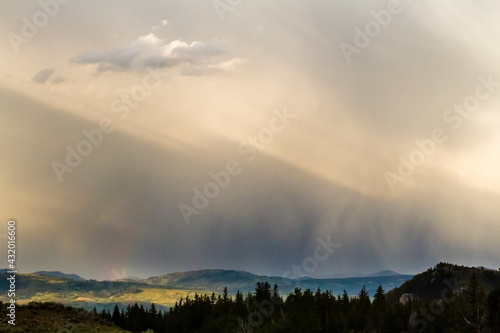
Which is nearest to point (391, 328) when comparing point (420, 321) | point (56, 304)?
point (420, 321)

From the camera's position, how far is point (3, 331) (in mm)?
92250

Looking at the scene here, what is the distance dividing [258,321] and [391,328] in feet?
163

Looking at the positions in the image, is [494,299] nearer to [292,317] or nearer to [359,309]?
[359,309]

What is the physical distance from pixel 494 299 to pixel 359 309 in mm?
50371

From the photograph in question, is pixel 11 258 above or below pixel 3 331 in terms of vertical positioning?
above

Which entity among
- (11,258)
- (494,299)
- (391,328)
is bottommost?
(391,328)

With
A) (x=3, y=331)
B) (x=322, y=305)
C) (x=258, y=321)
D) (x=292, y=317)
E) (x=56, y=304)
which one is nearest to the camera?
(x=3, y=331)

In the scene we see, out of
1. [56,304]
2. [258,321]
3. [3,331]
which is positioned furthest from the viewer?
[258,321]

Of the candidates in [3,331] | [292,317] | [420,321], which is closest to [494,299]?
[420,321]

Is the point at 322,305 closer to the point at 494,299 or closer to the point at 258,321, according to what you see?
the point at 258,321

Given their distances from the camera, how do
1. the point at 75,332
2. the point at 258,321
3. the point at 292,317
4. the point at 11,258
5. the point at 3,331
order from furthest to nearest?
the point at 258,321 → the point at 292,317 → the point at 75,332 → the point at 3,331 → the point at 11,258

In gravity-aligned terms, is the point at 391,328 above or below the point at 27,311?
below

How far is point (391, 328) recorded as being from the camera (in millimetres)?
188750

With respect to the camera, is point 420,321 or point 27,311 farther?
point 420,321
